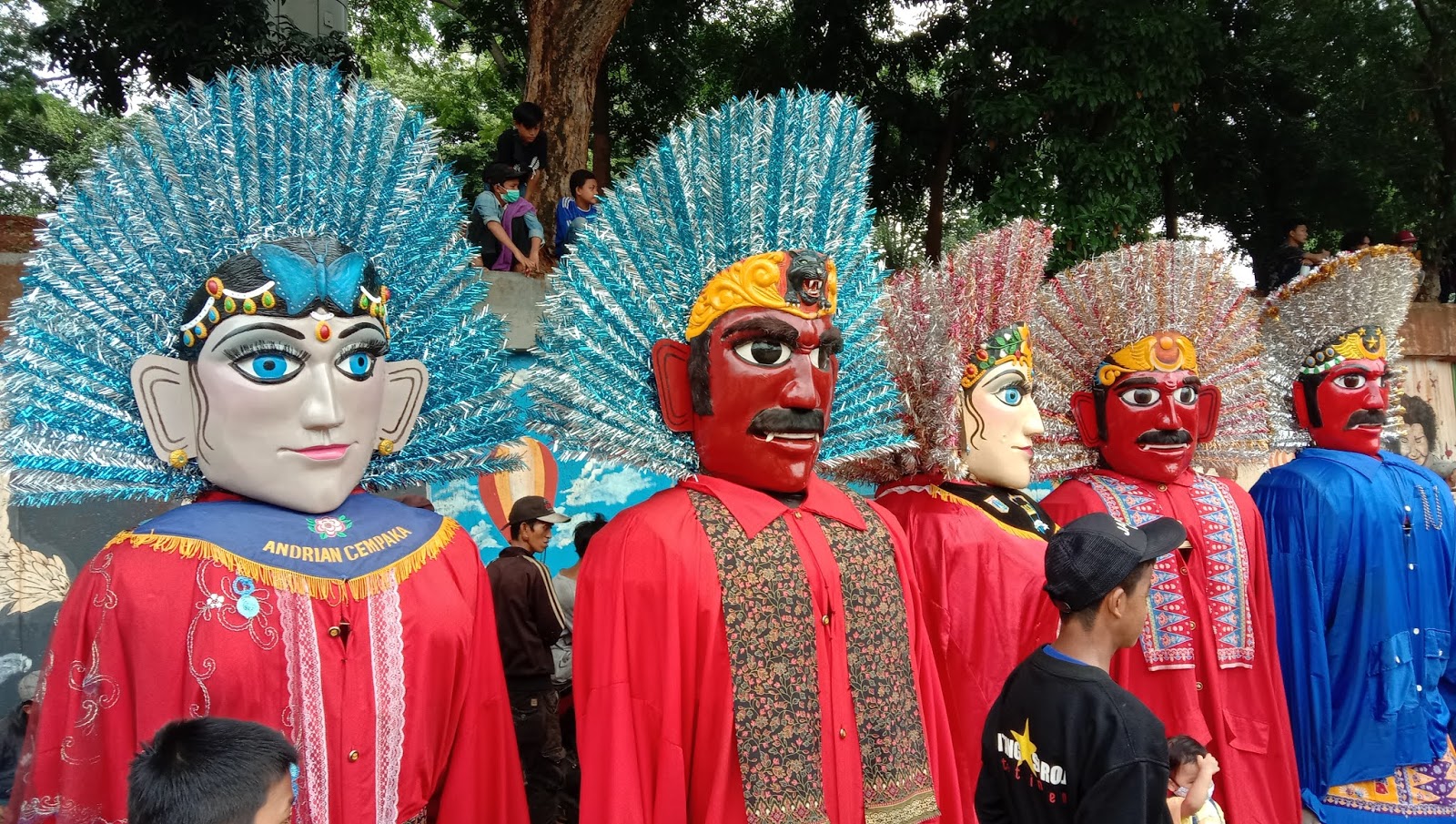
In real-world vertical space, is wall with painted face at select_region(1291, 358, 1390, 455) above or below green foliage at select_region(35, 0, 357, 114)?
below

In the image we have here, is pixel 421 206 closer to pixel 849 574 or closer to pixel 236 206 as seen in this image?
pixel 236 206

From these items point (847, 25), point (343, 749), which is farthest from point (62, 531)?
point (847, 25)

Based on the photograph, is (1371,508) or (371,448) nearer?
(371,448)

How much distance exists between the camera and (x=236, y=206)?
274 centimetres

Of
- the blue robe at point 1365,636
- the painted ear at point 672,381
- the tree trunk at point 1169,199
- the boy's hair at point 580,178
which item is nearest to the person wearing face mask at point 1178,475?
the blue robe at point 1365,636

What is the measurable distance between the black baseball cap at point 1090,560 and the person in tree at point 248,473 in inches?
55.1

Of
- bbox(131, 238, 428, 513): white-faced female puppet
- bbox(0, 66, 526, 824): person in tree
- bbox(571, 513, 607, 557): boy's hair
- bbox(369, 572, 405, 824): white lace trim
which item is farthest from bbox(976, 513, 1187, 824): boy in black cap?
bbox(571, 513, 607, 557): boy's hair

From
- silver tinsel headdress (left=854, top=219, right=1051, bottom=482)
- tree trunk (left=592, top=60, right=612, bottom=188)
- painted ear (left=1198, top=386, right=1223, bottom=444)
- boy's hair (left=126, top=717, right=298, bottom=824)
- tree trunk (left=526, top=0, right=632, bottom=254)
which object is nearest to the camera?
boy's hair (left=126, top=717, right=298, bottom=824)

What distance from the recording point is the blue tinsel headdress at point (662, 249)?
10.0 feet

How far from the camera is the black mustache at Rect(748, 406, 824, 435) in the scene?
293 cm

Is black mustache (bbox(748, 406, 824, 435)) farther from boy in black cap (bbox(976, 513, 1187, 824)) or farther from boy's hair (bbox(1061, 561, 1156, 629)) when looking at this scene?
boy's hair (bbox(1061, 561, 1156, 629))

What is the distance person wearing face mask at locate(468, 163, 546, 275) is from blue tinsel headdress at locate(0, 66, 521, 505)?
4269 mm

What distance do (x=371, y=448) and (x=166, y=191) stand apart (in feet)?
2.52

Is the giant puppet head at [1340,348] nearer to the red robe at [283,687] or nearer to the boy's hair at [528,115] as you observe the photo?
the red robe at [283,687]
